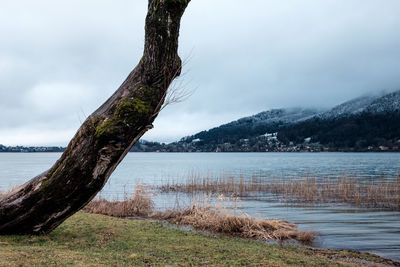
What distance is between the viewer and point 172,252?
9531mm

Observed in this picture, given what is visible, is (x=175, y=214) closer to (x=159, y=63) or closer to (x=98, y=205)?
(x=98, y=205)

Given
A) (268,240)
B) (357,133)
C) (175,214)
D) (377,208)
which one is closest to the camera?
(268,240)

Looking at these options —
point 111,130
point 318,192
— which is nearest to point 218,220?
point 111,130

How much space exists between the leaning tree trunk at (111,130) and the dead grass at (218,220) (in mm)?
7560

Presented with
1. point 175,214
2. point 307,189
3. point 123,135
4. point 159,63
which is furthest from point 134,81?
point 307,189

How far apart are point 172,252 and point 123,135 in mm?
3206

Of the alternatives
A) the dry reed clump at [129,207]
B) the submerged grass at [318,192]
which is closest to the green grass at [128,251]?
the dry reed clump at [129,207]

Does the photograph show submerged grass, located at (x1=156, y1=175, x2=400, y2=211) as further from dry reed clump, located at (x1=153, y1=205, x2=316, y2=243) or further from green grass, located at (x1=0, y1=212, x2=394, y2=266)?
green grass, located at (x1=0, y1=212, x2=394, y2=266)

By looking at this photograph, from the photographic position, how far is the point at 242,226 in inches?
617

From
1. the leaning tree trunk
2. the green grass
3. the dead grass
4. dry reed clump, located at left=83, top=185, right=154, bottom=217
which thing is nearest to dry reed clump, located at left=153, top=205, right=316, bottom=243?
the dead grass

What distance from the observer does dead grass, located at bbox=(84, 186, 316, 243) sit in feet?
49.7

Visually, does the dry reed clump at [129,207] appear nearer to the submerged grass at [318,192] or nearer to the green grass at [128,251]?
the submerged grass at [318,192]

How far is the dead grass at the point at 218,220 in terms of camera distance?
49.7 ft

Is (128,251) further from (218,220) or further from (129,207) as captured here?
(129,207)
